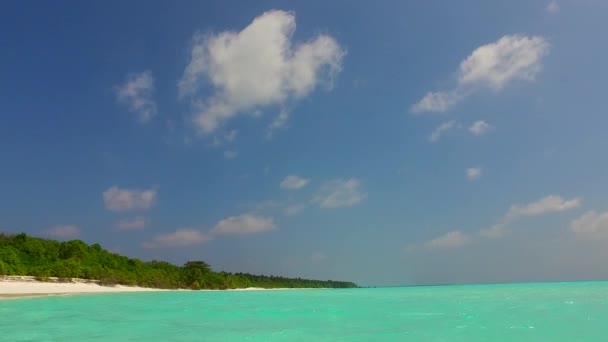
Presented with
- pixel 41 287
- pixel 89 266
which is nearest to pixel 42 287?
pixel 41 287

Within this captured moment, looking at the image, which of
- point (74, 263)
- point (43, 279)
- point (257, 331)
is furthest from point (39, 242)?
point (257, 331)

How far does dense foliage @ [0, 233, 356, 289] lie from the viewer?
5559cm

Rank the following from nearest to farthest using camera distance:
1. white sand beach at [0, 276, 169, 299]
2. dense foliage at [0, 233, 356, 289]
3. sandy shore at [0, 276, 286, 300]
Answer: sandy shore at [0, 276, 286, 300] → white sand beach at [0, 276, 169, 299] → dense foliage at [0, 233, 356, 289]

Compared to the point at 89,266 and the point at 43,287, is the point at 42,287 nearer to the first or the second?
the point at 43,287

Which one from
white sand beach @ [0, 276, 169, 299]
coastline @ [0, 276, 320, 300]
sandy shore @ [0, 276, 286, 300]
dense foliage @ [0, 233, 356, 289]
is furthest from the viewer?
dense foliage @ [0, 233, 356, 289]

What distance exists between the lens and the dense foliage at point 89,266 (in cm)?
5559

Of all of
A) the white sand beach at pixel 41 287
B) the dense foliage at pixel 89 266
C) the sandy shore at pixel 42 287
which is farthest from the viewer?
the dense foliage at pixel 89 266

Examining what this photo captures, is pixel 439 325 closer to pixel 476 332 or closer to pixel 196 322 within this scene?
pixel 476 332

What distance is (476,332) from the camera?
16312mm

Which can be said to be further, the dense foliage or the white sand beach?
the dense foliage

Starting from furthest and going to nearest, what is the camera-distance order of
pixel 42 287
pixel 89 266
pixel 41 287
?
pixel 89 266 < pixel 42 287 < pixel 41 287

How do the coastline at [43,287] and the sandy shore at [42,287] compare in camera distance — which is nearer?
the coastline at [43,287]

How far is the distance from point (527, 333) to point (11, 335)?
1670 centimetres

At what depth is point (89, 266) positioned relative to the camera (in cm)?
6688
